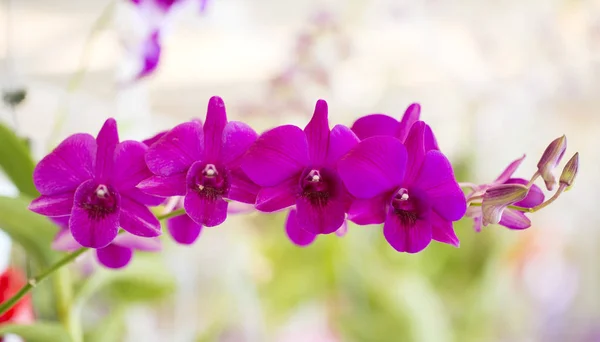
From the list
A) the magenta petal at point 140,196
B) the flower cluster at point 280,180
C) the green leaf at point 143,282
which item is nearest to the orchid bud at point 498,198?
the flower cluster at point 280,180

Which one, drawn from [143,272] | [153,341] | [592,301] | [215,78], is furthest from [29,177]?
[592,301]

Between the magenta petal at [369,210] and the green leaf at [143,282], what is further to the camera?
the green leaf at [143,282]

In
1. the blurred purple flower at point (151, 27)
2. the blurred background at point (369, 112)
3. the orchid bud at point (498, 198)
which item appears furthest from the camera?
the blurred background at point (369, 112)

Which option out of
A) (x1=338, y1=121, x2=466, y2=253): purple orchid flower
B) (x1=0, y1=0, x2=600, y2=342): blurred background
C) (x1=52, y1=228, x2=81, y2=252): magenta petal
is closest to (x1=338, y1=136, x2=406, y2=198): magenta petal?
(x1=338, y1=121, x2=466, y2=253): purple orchid flower

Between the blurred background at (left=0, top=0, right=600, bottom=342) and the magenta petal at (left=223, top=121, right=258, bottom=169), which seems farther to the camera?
the blurred background at (left=0, top=0, right=600, bottom=342)

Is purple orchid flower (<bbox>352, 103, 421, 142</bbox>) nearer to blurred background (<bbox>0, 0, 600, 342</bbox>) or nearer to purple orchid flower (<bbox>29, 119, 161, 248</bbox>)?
purple orchid flower (<bbox>29, 119, 161, 248</bbox>)

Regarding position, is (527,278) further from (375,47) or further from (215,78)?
(215,78)

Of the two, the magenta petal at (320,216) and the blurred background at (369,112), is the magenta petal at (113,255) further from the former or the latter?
the blurred background at (369,112)
